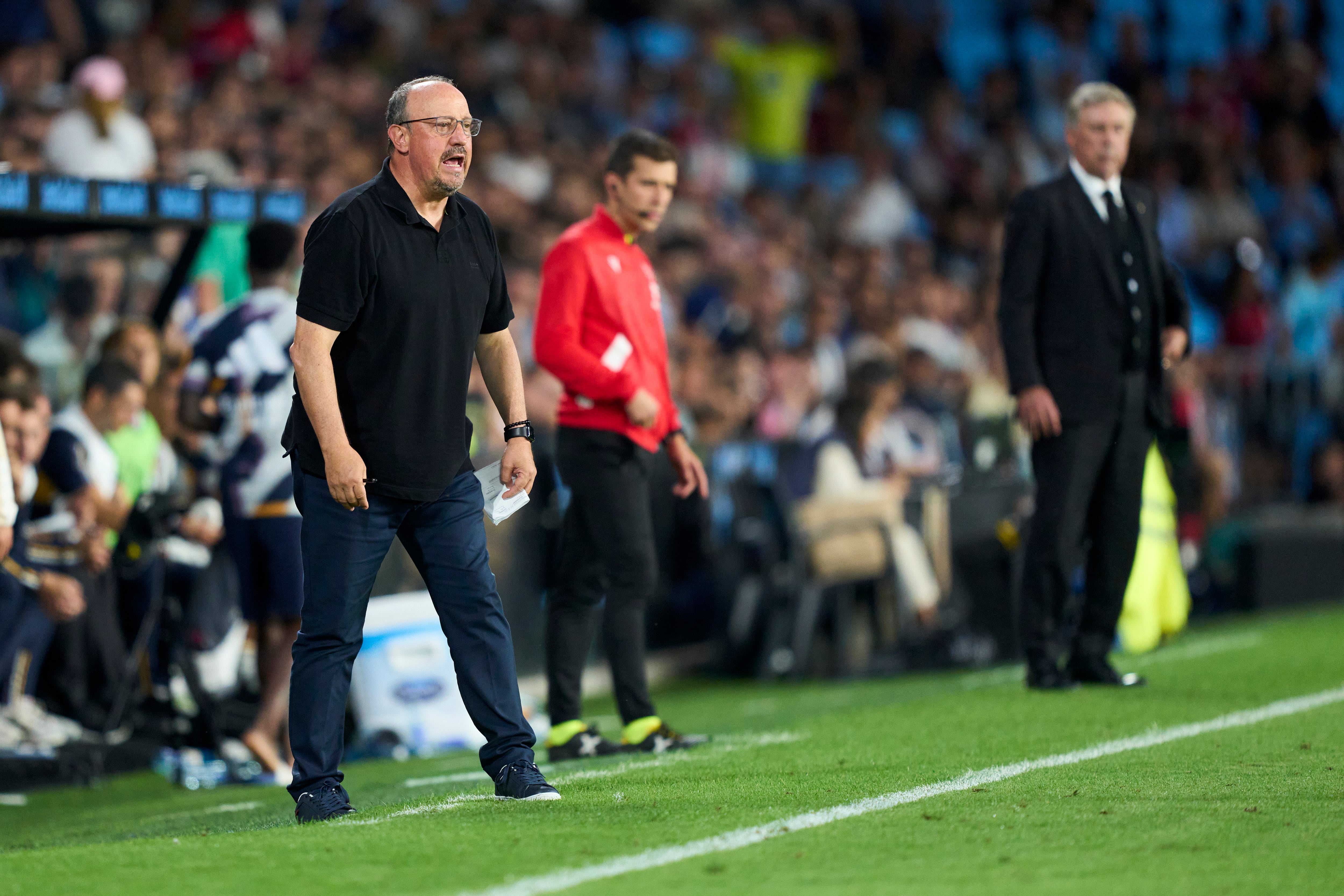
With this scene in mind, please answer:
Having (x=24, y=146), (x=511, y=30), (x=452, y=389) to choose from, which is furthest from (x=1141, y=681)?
(x=511, y=30)

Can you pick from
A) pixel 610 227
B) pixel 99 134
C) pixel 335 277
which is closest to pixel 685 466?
pixel 610 227

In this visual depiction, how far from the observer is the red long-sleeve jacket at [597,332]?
715cm

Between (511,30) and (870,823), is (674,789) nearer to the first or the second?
(870,823)

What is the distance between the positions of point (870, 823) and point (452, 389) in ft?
5.63

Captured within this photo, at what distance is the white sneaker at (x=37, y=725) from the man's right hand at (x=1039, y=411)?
176 inches

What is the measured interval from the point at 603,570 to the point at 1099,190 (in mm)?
2848

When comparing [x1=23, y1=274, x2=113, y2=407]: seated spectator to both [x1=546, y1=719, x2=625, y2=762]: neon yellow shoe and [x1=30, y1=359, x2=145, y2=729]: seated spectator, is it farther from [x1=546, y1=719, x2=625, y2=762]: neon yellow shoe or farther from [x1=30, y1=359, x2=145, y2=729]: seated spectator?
[x1=546, y1=719, x2=625, y2=762]: neon yellow shoe

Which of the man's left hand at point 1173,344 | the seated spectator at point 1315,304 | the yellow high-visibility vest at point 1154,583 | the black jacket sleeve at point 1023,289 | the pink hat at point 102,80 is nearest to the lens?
the black jacket sleeve at point 1023,289

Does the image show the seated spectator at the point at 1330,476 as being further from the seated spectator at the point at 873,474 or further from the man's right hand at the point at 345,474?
the man's right hand at the point at 345,474

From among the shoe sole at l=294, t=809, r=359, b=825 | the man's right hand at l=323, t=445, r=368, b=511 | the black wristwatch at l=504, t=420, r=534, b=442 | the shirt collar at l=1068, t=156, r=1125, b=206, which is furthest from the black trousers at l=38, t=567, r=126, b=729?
the shirt collar at l=1068, t=156, r=1125, b=206

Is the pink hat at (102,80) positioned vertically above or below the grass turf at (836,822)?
above

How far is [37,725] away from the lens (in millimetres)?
8609

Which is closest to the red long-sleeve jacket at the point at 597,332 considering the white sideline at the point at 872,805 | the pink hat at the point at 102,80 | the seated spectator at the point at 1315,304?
the white sideline at the point at 872,805

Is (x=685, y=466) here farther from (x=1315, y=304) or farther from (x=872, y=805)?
(x=1315, y=304)
